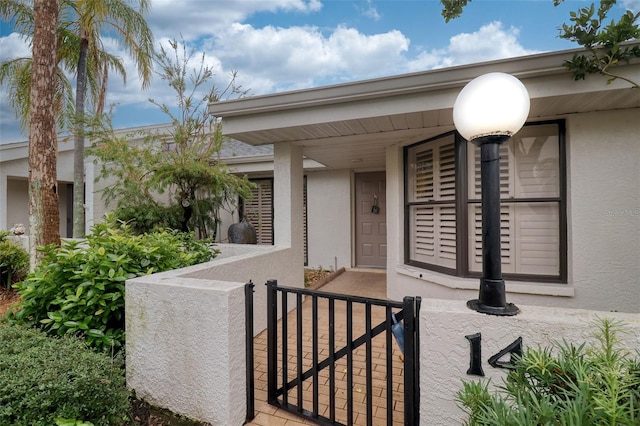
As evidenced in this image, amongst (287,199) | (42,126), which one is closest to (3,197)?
(42,126)

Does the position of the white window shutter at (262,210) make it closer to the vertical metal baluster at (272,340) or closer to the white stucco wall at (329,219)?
the white stucco wall at (329,219)

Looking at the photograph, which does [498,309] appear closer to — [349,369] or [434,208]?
[349,369]

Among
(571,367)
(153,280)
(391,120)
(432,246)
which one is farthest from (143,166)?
(571,367)

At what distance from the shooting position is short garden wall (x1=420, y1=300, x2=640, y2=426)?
5.11 feet

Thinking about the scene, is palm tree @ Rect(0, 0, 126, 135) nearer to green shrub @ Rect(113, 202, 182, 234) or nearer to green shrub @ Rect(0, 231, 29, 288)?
A: green shrub @ Rect(113, 202, 182, 234)

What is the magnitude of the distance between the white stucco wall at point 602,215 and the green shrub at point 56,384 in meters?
4.09

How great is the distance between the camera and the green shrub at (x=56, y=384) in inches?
68.2

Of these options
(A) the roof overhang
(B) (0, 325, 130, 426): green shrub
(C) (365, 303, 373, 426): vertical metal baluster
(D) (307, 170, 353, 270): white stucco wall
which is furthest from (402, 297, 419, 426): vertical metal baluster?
(D) (307, 170, 353, 270): white stucco wall

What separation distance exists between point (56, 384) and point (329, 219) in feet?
21.0

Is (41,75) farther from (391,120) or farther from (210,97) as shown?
(391,120)

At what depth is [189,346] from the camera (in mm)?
2213

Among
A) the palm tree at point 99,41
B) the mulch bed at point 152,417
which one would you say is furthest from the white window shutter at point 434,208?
the palm tree at point 99,41

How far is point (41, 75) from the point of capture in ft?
13.1

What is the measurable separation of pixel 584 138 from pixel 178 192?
6.67 metres
